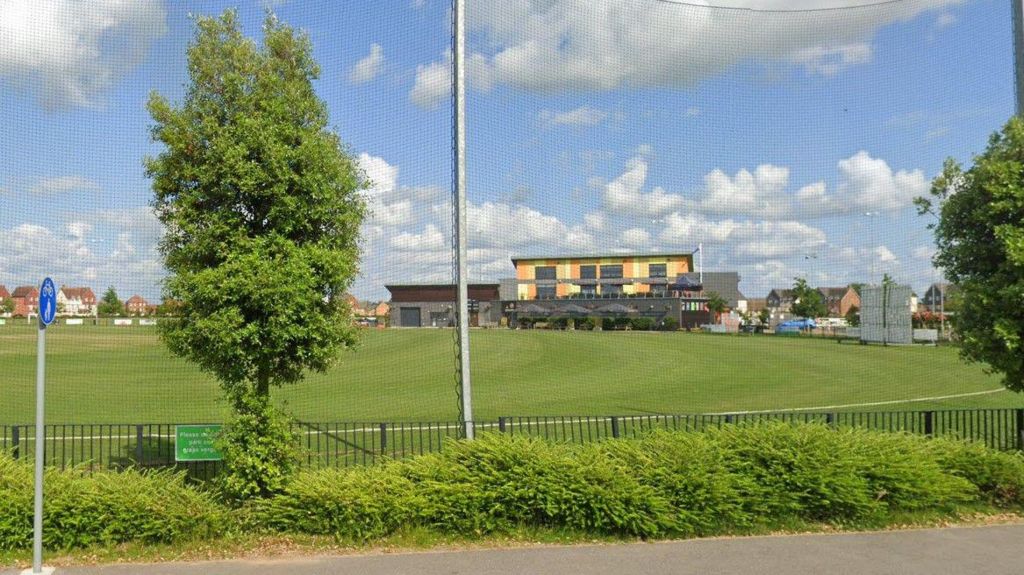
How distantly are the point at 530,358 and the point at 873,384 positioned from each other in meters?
9.91

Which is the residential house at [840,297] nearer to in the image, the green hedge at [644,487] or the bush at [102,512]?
the green hedge at [644,487]

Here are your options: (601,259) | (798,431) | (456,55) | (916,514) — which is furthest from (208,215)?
(916,514)

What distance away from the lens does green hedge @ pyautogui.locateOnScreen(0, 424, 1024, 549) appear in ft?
17.0

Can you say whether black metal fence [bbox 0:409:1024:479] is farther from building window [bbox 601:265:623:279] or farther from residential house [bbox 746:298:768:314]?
building window [bbox 601:265:623:279]

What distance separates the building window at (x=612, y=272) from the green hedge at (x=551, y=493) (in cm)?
325

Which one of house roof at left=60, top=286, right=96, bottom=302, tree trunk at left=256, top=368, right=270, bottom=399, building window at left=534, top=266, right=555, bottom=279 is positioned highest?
building window at left=534, top=266, right=555, bottom=279

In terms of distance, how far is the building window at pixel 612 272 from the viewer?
8953 millimetres

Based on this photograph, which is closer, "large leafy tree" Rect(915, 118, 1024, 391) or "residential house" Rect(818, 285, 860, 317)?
"large leafy tree" Rect(915, 118, 1024, 391)

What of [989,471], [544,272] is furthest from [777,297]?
[989,471]

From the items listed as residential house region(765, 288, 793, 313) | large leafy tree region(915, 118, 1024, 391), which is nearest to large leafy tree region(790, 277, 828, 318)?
residential house region(765, 288, 793, 313)

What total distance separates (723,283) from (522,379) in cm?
1132

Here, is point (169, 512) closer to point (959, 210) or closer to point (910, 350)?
point (959, 210)

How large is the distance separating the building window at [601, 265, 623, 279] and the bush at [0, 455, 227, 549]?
540cm

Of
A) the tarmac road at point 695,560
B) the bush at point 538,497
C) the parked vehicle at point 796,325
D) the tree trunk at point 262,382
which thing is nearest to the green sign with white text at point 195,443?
the tree trunk at point 262,382
